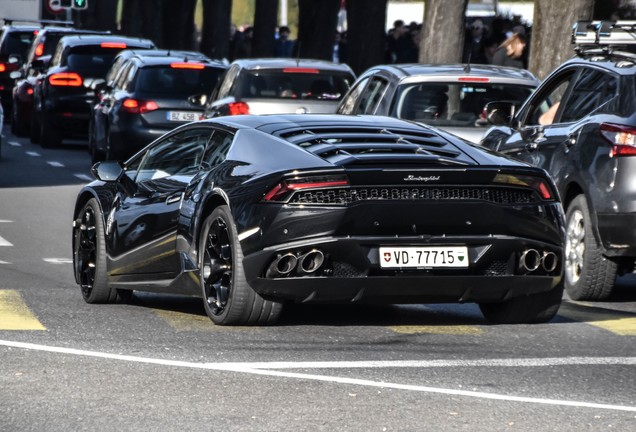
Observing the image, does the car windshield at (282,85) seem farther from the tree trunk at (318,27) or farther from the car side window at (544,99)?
the tree trunk at (318,27)

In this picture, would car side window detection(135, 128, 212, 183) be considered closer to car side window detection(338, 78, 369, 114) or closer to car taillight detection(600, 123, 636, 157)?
car taillight detection(600, 123, 636, 157)

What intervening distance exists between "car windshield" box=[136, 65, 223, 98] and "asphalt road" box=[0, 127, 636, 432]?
13.0 meters

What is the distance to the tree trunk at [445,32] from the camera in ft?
86.2

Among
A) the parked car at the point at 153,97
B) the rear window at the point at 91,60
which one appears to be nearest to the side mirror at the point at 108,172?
the parked car at the point at 153,97

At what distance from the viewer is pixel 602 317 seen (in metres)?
10.2

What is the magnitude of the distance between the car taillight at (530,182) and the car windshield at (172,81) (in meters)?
15.2

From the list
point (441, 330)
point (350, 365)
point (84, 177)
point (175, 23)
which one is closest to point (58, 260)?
point (441, 330)

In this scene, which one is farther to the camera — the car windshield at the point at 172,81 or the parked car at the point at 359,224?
the car windshield at the point at 172,81

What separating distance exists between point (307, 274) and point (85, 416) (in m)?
2.35

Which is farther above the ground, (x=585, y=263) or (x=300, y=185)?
(x=300, y=185)

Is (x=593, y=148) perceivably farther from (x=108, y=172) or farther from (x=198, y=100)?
(x=198, y=100)

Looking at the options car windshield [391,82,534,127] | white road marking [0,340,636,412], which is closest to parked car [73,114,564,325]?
white road marking [0,340,636,412]

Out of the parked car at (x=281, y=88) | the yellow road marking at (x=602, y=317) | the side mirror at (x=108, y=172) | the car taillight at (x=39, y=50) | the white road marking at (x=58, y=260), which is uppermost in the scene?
the side mirror at (x=108, y=172)

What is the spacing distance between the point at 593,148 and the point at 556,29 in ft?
27.5
